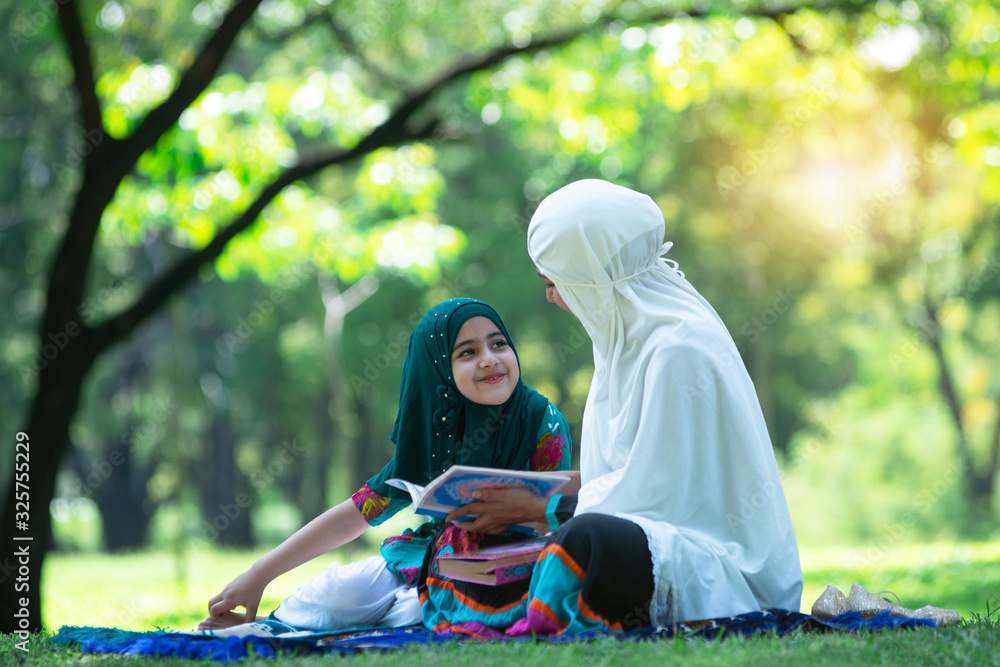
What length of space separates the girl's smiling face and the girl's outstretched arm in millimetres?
595

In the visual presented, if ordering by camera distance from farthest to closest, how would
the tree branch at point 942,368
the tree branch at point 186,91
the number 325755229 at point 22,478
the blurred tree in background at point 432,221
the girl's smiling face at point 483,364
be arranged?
the tree branch at point 942,368
the blurred tree in background at point 432,221
the tree branch at point 186,91
the number 325755229 at point 22,478
the girl's smiling face at point 483,364

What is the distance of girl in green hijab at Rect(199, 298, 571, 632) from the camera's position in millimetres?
3270

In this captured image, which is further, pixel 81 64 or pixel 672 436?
pixel 81 64

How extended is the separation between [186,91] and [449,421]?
9.27 ft

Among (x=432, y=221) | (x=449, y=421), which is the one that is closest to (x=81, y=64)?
(x=449, y=421)

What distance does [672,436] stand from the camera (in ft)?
8.78

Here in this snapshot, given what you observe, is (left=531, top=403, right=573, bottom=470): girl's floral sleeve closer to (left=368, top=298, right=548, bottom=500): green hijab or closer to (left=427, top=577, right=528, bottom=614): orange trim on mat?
(left=368, top=298, right=548, bottom=500): green hijab

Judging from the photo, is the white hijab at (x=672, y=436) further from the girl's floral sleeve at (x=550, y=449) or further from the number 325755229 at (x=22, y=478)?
the number 325755229 at (x=22, y=478)

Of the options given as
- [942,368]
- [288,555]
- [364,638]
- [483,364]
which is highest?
[942,368]

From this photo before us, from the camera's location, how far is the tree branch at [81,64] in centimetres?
492

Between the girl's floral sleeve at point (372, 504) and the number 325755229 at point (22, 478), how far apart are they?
7.65 ft

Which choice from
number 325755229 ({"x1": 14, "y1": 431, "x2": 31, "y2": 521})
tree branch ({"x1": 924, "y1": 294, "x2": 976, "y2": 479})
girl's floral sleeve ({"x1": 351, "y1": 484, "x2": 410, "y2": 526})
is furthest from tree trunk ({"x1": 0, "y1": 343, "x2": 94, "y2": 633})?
tree branch ({"x1": 924, "y1": 294, "x2": 976, "y2": 479})

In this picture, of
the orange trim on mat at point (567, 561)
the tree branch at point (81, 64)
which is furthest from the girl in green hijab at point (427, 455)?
the tree branch at point (81, 64)

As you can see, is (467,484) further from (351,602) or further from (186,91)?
(186,91)
